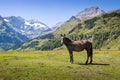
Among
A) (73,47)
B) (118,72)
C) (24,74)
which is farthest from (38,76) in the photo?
(73,47)

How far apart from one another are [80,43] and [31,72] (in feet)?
48.4

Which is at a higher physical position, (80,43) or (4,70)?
(80,43)

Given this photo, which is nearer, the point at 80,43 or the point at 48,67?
the point at 48,67

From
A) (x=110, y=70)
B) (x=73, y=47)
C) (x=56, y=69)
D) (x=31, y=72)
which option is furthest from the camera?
(x=73, y=47)

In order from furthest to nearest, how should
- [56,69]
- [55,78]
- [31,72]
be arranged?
1. [56,69]
2. [31,72]
3. [55,78]

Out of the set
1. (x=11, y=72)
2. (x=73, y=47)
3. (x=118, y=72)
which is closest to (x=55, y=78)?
(x=11, y=72)

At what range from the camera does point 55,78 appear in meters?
27.5

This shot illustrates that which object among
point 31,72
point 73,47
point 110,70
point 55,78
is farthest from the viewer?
point 73,47

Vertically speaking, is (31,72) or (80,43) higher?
(80,43)

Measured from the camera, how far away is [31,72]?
2964 centimetres

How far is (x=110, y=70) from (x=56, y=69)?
26.0 feet

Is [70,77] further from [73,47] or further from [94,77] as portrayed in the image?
[73,47]

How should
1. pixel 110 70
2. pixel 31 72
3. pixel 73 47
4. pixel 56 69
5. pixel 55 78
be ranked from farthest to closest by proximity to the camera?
1. pixel 73 47
2. pixel 110 70
3. pixel 56 69
4. pixel 31 72
5. pixel 55 78

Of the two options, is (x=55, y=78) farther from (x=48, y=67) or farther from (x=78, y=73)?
(x=48, y=67)
